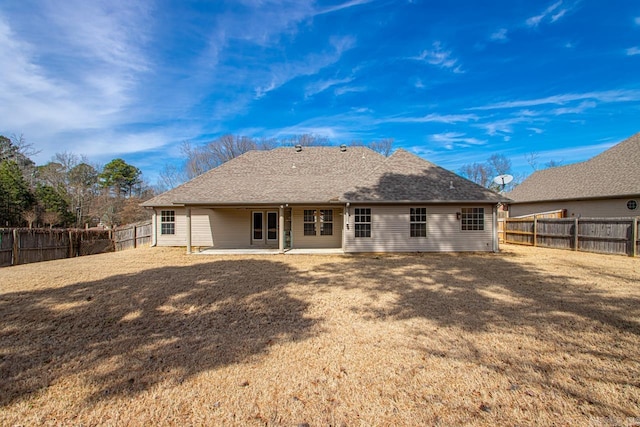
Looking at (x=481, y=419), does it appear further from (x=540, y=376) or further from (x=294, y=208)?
(x=294, y=208)

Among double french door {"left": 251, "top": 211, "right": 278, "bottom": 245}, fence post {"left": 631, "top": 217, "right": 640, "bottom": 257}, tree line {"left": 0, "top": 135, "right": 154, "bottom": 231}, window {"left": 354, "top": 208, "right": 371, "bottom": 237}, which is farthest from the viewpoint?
tree line {"left": 0, "top": 135, "right": 154, "bottom": 231}

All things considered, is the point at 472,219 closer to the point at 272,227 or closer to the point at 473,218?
the point at 473,218

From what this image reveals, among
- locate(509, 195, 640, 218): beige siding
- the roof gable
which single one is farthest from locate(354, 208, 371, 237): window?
locate(509, 195, 640, 218): beige siding

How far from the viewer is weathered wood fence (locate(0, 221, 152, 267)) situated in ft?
34.8

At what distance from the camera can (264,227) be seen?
643 inches

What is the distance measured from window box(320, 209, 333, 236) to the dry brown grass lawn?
25.0 feet

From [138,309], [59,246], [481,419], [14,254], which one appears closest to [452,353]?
[481,419]

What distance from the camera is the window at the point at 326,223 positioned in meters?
15.6

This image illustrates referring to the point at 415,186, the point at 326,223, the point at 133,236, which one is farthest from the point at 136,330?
the point at 133,236

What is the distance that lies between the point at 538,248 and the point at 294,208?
12042 mm

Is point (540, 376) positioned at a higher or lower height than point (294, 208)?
lower

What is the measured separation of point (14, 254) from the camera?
10.7m

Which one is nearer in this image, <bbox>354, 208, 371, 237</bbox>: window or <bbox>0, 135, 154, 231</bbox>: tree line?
<bbox>354, 208, 371, 237</bbox>: window

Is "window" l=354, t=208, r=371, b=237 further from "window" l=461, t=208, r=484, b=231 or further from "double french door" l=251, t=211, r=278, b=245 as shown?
"double french door" l=251, t=211, r=278, b=245
